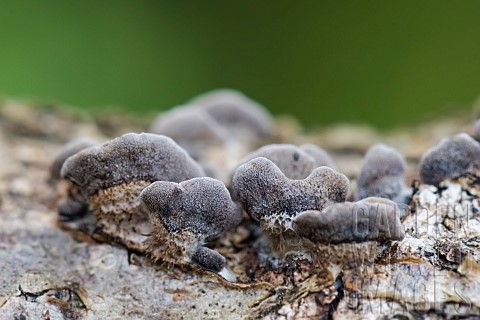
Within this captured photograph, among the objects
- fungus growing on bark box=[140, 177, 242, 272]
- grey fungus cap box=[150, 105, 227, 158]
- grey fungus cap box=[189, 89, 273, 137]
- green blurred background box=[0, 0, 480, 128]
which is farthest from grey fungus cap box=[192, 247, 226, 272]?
green blurred background box=[0, 0, 480, 128]

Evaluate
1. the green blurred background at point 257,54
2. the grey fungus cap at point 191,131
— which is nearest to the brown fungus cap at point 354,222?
the grey fungus cap at point 191,131

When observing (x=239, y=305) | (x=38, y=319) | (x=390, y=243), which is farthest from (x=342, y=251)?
(x=38, y=319)

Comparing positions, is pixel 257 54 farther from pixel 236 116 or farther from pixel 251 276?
pixel 251 276

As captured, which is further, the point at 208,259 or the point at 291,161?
the point at 291,161

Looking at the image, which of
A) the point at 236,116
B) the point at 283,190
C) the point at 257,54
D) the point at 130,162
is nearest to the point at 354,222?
the point at 283,190

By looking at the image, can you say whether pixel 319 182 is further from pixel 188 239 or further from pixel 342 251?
pixel 188 239

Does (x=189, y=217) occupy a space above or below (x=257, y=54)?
below

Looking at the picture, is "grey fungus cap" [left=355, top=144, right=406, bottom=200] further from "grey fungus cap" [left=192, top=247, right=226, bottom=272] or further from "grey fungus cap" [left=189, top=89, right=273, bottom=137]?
"grey fungus cap" [left=189, top=89, right=273, bottom=137]
